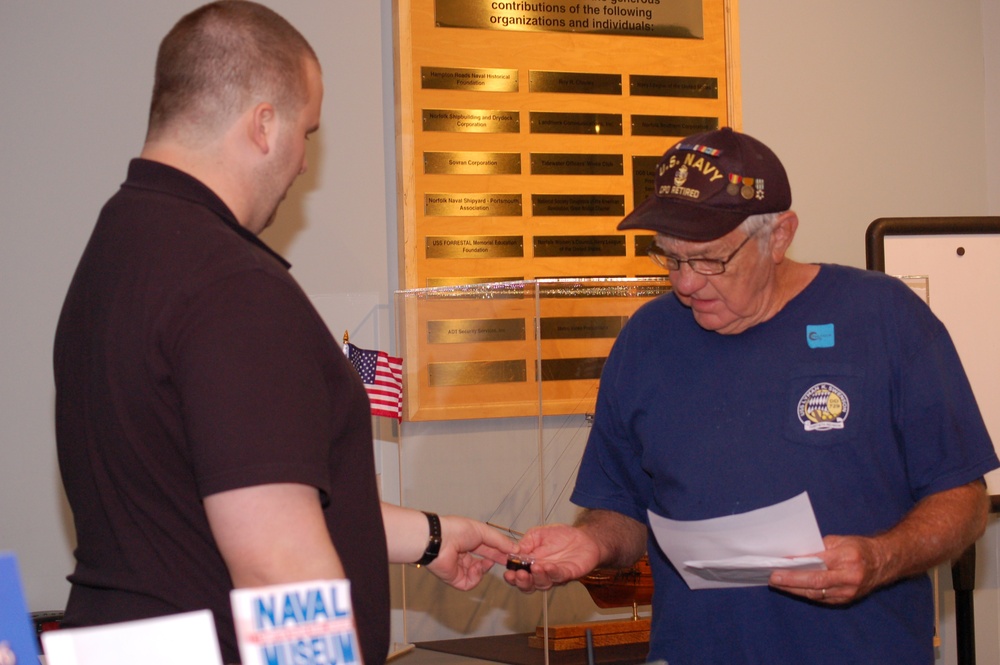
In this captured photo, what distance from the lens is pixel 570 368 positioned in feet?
10.2

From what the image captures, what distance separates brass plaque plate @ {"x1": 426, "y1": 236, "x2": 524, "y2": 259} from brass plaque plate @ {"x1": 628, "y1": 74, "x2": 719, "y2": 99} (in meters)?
0.77

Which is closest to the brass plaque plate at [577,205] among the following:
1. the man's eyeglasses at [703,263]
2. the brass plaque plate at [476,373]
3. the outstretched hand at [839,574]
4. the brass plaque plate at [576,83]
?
the brass plaque plate at [576,83]

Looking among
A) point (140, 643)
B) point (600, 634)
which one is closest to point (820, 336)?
point (140, 643)

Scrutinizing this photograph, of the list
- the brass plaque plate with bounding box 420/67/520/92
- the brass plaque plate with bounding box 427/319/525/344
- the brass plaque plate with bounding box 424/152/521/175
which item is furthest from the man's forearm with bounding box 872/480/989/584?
the brass plaque plate with bounding box 420/67/520/92

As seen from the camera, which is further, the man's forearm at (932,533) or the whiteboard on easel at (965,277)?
the whiteboard on easel at (965,277)

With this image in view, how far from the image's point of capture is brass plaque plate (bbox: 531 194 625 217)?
142 inches

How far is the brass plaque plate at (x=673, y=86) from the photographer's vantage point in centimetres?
375

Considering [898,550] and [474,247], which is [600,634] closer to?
[474,247]

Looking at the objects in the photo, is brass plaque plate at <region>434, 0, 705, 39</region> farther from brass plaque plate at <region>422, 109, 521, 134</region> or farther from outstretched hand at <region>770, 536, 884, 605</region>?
outstretched hand at <region>770, 536, 884, 605</region>

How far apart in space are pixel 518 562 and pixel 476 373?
4.75 ft

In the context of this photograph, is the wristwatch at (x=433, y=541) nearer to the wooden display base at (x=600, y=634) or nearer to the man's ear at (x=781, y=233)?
the man's ear at (x=781, y=233)

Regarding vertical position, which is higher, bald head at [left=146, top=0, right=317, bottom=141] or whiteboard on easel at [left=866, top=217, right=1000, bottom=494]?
bald head at [left=146, top=0, right=317, bottom=141]

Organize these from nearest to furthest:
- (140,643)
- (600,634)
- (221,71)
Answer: (140,643) < (221,71) < (600,634)

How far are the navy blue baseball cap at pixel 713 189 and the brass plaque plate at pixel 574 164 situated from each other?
1.79 m
